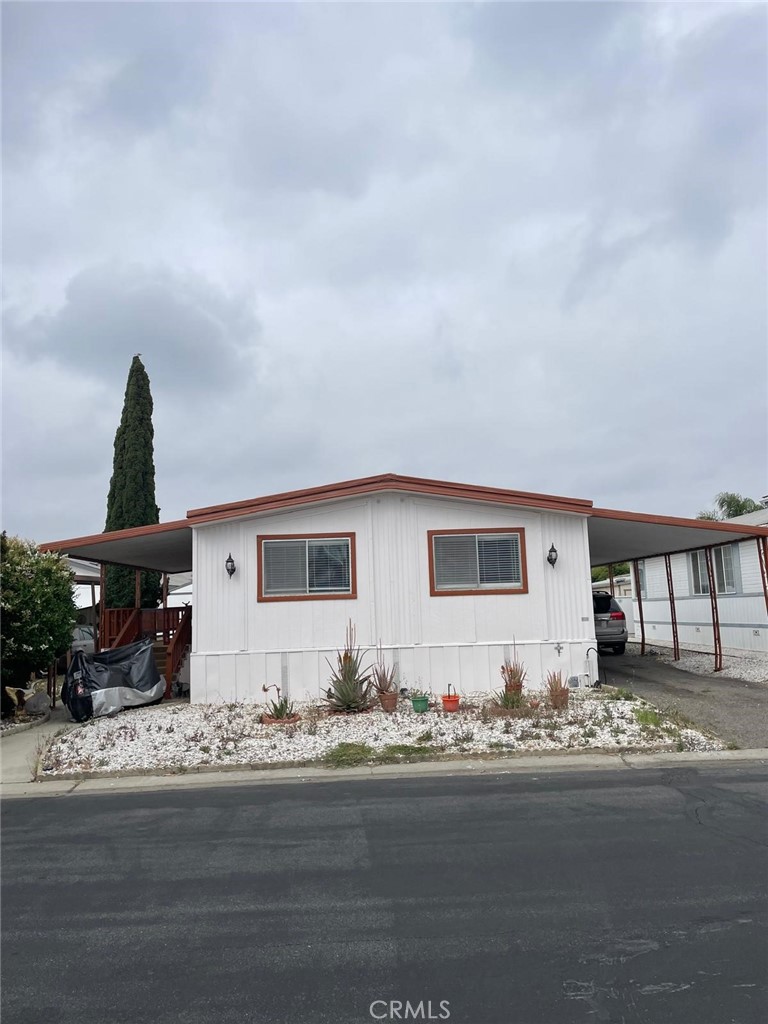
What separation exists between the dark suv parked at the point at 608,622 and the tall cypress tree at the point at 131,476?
14.1 metres

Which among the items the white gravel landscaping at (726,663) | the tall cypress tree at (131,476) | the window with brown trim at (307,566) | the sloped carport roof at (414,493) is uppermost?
the tall cypress tree at (131,476)

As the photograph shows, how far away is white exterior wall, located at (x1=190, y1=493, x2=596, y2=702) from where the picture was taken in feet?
42.7

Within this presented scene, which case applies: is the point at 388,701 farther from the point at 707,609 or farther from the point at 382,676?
the point at 707,609

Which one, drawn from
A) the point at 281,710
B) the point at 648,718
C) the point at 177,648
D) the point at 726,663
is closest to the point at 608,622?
the point at 726,663

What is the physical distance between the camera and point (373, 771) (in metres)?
8.71

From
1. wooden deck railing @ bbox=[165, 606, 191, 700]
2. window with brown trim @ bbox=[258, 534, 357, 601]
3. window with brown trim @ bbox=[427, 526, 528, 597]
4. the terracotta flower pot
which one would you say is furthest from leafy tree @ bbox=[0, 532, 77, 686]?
window with brown trim @ bbox=[427, 526, 528, 597]

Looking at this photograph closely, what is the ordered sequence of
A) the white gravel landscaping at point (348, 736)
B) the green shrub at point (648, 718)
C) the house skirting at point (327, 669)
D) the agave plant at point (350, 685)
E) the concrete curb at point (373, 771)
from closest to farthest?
the concrete curb at point (373, 771) < the white gravel landscaping at point (348, 736) < the green shrub at point (648, 718) < the agave plant at point (350, 685) < the house skirting at point (327, 669)

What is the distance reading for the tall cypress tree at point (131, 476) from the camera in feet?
80.3

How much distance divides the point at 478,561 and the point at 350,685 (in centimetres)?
325

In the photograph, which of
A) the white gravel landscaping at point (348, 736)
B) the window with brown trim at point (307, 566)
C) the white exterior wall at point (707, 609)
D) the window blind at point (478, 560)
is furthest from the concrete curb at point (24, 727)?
the white exterior wall at point (707, 609)

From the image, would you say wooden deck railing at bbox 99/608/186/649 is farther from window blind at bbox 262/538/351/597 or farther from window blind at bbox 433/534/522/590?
window blind at bbox 433/534/522/590

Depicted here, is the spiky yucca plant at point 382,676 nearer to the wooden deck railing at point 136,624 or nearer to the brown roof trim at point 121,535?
the brown roof trim at point 121,535

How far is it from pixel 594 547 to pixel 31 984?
16.7m

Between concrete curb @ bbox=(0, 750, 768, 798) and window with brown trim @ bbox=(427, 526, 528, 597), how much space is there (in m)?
4.47
